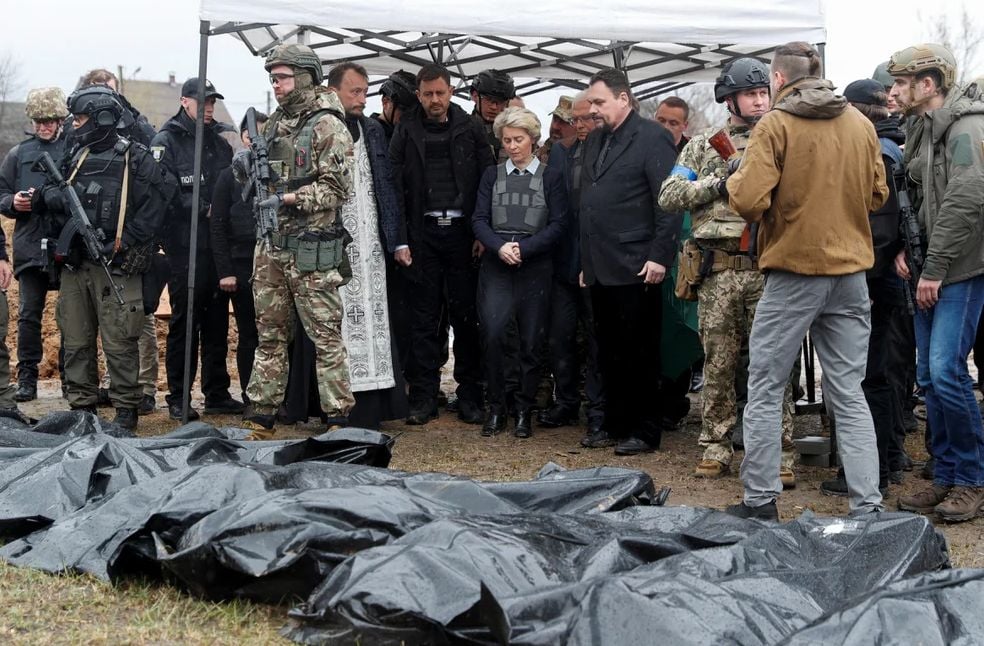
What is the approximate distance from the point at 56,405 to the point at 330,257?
3141mm

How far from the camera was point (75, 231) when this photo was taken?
25.2 feet

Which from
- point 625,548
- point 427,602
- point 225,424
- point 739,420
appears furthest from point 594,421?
point 427,602

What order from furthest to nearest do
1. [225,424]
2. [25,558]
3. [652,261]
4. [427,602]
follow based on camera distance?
[225,424] → [652,261] → [25,558] → [427,602]

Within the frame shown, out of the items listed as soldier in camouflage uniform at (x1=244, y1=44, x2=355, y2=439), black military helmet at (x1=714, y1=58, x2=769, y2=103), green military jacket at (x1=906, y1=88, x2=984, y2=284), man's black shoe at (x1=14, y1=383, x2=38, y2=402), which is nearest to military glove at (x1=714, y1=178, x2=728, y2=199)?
black military helmet at (x1=714, y1=58, x2=769, y2=103)

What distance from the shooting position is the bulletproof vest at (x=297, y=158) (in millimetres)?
7219

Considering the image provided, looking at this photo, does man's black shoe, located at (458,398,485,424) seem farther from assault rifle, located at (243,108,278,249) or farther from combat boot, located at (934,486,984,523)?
combat boot, located at (934,486,984,523)

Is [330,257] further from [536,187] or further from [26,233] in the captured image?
[26,233]

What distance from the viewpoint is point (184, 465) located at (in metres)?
5.61

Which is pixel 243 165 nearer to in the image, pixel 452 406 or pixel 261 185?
pixel 261 185

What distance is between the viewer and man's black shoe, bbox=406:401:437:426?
8.45 meters

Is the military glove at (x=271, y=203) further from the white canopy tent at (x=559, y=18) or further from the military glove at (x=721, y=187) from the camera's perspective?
the military glove at (x=721, y=187)

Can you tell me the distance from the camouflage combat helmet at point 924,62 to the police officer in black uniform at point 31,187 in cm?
536

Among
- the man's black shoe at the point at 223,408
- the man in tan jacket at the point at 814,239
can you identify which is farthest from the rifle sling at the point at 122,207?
the man in tan jacket at the point at 814,239

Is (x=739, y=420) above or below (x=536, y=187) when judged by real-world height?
below
